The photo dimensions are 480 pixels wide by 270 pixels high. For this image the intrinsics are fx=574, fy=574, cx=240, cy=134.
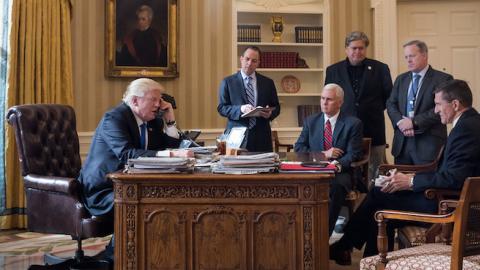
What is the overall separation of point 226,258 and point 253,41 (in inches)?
167

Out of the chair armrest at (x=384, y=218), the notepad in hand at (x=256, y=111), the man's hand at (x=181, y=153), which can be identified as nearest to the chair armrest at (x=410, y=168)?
the notepad in hand at (x=256, y=111)

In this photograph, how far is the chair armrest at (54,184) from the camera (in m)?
3.19

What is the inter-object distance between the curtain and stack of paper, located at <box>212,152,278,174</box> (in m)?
3.10

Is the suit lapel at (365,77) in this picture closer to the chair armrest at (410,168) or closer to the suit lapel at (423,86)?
the suit lapel at (423,86)

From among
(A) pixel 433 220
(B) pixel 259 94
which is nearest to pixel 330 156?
(B) pixel 259 94

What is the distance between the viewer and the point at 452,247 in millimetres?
2211

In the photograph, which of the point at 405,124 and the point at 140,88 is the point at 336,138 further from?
the point at 140,88

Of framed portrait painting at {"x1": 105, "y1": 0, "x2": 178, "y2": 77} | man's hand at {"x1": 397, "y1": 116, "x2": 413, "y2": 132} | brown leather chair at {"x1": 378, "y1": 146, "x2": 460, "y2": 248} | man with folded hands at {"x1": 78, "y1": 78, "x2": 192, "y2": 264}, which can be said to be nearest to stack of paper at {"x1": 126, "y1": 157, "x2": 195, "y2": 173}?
man with folded hands at {"x1": 78, "y1": 78, "x2": 192, "y2": 264}

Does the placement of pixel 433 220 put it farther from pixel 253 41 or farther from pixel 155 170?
pixel 253 41

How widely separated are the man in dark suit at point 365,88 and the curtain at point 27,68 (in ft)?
8.62

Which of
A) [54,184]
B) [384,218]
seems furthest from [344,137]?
[54,184]

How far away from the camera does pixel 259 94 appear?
15.4 feet

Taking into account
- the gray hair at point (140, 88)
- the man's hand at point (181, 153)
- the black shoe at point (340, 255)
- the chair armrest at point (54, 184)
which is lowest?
the black shoe at point (340, 255)

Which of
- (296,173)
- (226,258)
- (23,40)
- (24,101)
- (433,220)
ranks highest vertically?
(23,40)
